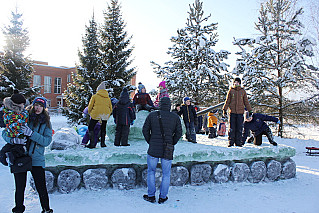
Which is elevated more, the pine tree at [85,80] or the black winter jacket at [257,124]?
the pine tree at [85,80]

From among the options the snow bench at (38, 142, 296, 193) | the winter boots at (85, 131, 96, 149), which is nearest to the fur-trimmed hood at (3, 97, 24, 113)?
the snow bench at (38, 142, 296, 193)

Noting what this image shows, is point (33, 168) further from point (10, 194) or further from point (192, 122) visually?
point (192, 122)

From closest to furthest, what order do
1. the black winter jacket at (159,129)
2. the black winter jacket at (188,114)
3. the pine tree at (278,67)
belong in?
the black winter jacket at (159,129) → the black winter jacket at (188,114) → the pine tree at (278,67)

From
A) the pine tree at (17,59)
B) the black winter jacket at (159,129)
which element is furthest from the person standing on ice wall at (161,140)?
the pine tree at (17,59)

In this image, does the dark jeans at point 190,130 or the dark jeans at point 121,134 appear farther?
the dark jeans at point 190,130

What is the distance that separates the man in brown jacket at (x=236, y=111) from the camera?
5.73m

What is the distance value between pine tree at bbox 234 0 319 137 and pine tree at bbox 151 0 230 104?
1457mm

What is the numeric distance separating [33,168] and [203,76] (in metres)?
11.7

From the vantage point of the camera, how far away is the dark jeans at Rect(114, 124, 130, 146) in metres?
5.45

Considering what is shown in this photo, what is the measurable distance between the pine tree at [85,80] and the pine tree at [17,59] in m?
3.92

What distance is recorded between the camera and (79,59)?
1625 centimetres

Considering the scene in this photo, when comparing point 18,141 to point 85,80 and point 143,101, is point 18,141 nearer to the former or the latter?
point 143,101

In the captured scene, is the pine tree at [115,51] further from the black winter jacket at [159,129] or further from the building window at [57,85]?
the building window at [57,85]

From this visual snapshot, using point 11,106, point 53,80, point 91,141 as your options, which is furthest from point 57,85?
point 11,106
